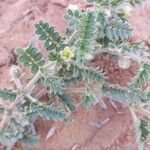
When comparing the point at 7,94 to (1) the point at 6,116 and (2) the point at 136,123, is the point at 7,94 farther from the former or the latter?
(2) the point at 136,123

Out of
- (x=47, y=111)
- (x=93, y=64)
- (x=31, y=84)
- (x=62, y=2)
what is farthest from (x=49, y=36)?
(x=62, y=2)

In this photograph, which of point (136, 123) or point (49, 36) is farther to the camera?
point (136, 123)

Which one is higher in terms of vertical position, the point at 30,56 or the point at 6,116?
the point at 30,56

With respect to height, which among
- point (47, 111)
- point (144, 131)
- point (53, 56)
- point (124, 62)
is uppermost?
point (53, 56)

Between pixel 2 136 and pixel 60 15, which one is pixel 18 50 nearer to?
pixel 2 136

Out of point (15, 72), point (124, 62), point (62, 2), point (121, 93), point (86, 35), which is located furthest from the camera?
point (62, 2)

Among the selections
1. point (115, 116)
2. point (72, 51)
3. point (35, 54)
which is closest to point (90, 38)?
point (72, 51)

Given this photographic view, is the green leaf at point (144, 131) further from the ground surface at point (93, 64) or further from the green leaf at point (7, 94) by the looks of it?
the green leaf at point (7, 94)

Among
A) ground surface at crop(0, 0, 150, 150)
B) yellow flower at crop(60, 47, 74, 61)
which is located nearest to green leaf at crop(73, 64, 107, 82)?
yellow flower at crop(60, 47, 74, 61)
